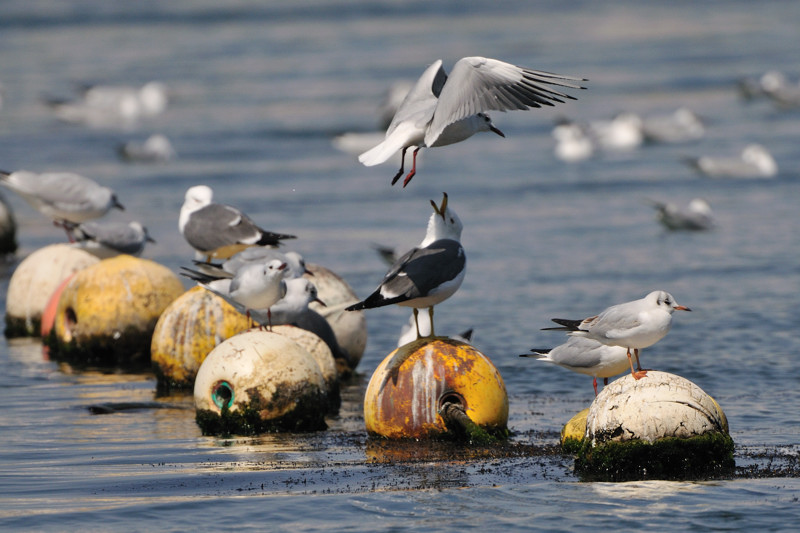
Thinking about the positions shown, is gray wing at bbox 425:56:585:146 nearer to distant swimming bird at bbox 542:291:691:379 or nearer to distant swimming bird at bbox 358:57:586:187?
distant swimming bird at bbox 358:57:586:187

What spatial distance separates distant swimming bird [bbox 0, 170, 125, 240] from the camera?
15.4m

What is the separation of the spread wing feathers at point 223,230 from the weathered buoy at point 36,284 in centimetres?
208

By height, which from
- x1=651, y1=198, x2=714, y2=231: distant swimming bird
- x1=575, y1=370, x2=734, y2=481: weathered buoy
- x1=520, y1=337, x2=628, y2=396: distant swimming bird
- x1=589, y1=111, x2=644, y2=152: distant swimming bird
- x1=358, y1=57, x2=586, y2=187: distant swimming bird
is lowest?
x1=575, y1=370, x2=734, y2=481: weathered buoy

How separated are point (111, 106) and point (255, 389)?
27.5 m

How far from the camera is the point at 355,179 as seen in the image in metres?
26.6

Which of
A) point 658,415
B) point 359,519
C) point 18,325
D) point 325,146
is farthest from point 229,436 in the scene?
point 325,146

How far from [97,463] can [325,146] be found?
22591mm

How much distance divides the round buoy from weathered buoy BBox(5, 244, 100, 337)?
171 inches

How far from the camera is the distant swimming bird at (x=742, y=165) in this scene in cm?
2448

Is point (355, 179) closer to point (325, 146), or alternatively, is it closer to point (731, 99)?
point (325, 146)

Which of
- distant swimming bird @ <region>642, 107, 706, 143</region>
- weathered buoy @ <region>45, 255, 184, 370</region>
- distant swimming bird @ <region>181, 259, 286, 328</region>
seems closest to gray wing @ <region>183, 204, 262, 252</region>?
weathered buoy @ <region>45, 255, 184, 370</region>

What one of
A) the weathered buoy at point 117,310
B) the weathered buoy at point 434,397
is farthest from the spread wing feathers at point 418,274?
the weathered buoy at point 117,310

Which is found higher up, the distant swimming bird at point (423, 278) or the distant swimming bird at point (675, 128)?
the distant swimming bird at point (675, 128)

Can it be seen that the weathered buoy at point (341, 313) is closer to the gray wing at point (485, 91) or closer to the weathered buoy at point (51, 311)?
the weathered buoy at point (51, 311)
